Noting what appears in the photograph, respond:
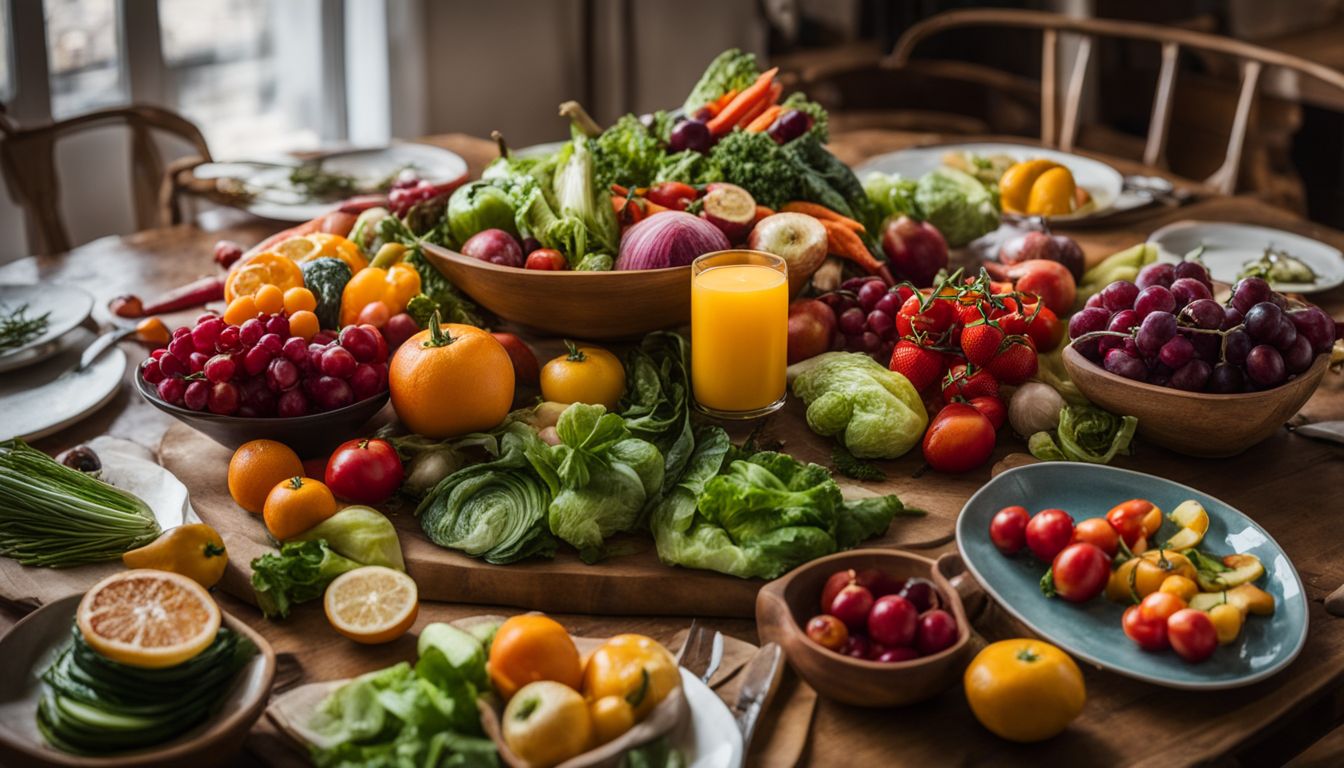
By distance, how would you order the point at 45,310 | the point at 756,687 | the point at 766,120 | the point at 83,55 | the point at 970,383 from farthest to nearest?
the point at 83,55 → the point at 766,120 → the point at 45,310 → the point at 970,383 → the point at 756,687

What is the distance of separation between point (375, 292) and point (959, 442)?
103 cm

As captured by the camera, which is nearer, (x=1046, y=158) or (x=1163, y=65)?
(x=1046, y=158)

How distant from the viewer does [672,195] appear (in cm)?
219

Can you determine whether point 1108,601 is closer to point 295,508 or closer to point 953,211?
point 295,508

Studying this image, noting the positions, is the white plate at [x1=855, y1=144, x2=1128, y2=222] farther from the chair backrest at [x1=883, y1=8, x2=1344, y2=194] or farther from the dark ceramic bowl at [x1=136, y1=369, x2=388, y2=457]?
the dark ceramic bowl at [x1=136, y1=369, x2=388, y2=457]

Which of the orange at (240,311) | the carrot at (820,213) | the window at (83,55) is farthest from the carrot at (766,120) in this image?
the window at (83,55)

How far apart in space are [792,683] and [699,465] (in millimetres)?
397

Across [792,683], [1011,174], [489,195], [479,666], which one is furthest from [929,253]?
[479,666]

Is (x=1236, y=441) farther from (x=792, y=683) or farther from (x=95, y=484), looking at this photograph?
(x=95, y=484)

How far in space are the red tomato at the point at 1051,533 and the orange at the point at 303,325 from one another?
113 centimetres

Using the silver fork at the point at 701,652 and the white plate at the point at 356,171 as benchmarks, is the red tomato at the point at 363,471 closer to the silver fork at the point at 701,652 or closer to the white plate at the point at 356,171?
the silver fork at the point at 701,652

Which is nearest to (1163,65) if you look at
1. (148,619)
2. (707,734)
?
(707,734)

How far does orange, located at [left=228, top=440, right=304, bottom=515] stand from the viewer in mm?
1665

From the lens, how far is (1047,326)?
202 cm
